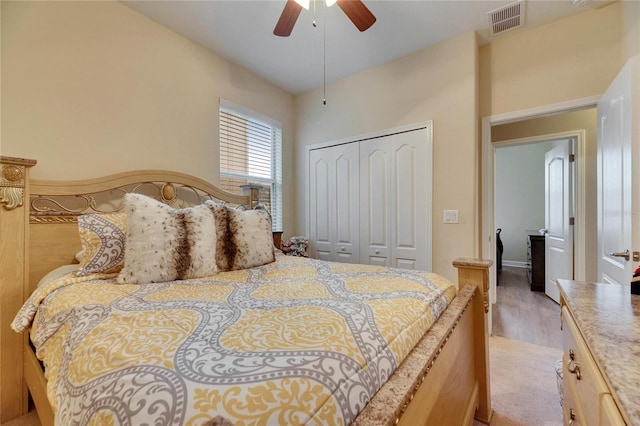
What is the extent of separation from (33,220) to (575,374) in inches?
103

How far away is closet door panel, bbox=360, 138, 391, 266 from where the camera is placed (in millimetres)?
2916

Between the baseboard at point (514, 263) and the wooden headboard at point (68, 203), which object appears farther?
the baseboard at point (514, 263)

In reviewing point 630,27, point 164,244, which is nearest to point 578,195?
point 630,27

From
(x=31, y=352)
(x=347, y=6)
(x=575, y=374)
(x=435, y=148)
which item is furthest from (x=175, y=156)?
(x=575, y=374)

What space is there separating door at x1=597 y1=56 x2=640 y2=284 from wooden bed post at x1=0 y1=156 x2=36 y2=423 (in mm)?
3324

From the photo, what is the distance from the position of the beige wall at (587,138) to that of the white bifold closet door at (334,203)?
2254 millimetres

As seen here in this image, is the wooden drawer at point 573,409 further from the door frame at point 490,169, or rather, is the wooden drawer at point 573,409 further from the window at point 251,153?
the window at point 251,153

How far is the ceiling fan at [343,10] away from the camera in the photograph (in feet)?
5.49

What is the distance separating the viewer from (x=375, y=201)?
298cm

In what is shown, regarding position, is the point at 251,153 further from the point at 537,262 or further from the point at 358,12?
the point at 537,262

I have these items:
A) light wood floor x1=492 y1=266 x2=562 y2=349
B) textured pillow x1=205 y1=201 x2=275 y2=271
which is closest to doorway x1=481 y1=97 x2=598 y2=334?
light wood floor x1=492 y1=266 x2=562 y2=349

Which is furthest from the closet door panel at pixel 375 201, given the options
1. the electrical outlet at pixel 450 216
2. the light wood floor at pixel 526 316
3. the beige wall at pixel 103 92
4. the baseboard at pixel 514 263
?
the baseboard at pixel 514 263

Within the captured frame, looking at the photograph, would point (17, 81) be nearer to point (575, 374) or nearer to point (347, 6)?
point (347, 6)

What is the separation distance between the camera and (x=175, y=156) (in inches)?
94.3
